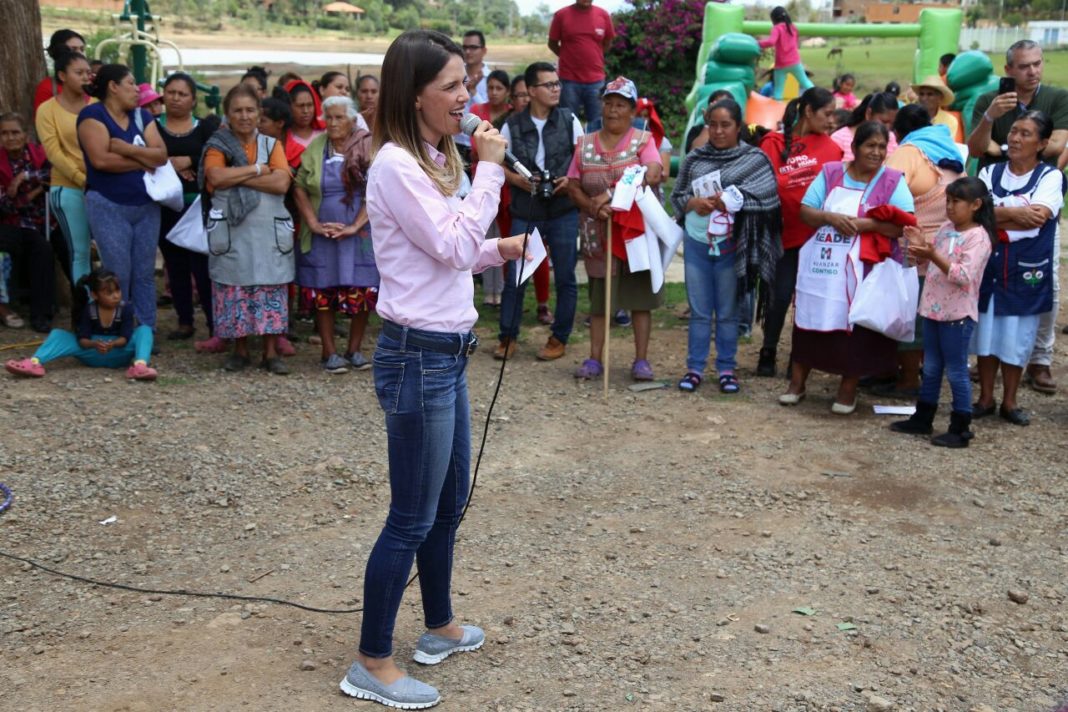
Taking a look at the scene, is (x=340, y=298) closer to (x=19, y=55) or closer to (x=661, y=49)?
(x=19, y=55)

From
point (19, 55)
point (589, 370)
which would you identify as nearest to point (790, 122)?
point (589, 370)

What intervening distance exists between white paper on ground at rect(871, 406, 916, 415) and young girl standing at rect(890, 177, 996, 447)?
20.8 inches

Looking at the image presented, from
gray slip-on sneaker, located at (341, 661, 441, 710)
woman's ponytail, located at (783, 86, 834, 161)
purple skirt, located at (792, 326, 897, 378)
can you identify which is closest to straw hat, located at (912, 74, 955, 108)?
woman's ponytail, located at (783, 86, 834, 161)

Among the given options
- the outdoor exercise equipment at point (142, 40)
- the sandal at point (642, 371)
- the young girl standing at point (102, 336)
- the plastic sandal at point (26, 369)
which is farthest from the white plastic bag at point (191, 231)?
the outdoor exercise equipment at point (142, 40)

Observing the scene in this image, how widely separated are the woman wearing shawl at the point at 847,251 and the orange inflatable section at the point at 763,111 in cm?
445

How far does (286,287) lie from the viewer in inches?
304

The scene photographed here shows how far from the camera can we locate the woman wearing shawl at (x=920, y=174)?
702 cm

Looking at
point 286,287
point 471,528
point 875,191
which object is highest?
point 875,191

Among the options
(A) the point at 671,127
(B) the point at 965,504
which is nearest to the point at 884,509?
(B) the point at 965,504

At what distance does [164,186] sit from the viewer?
25.0 ft

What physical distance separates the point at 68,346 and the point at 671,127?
35.9ft

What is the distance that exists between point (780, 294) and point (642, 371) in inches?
43.5

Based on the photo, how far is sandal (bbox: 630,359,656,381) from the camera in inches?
306

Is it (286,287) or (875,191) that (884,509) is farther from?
(286,287)
